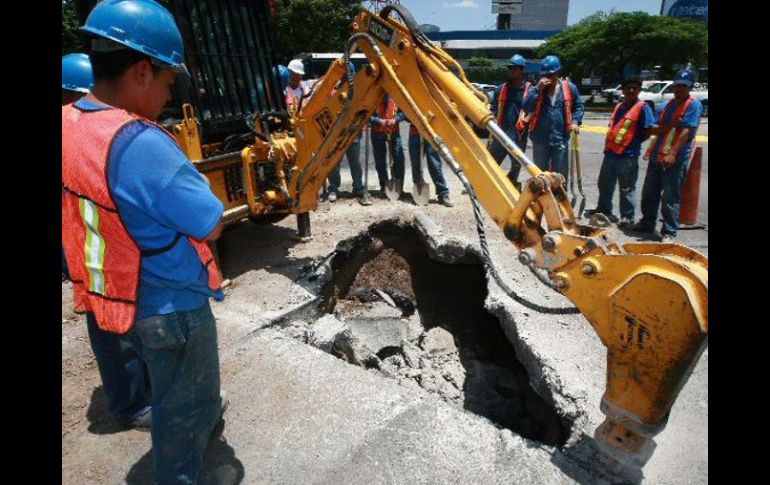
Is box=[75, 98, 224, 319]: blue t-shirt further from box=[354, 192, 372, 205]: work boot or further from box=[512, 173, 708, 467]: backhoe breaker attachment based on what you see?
box=[354, 192, 372, 205]: work boot

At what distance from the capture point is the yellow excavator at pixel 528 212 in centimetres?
191

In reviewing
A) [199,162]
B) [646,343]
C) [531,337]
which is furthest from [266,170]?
[646,343]

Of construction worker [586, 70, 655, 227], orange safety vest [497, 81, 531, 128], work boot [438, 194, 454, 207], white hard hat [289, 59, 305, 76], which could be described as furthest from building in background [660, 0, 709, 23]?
white hard hat [289, 59, 305, 76]

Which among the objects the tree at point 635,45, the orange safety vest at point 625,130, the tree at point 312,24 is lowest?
the orange safety vest at point 625,130

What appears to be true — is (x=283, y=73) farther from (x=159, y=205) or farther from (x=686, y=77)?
(x=159, y=205)

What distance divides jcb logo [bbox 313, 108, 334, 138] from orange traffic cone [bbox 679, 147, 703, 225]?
4.18 metres

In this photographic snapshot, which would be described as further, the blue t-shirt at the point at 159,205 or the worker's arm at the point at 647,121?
the worker's arm at the point at 647,121

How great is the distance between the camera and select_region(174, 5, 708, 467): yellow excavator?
1.91m

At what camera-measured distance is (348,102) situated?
4.05 metres

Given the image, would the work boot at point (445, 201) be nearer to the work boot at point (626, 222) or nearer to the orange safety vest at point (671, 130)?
the work boot at point (626, 222)

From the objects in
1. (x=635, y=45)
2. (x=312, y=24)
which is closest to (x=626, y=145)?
(x=312, y=24)

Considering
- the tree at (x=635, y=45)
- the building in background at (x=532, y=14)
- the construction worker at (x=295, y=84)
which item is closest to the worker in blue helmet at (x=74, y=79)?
the construction worker at (x=295, y=84)

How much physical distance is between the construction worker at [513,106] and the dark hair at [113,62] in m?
5.62

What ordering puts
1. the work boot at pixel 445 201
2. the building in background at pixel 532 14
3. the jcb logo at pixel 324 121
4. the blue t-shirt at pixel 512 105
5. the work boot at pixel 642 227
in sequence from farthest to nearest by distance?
the building in background at pixel 532 14, the blue t-shirt at pixel 512 105, the work boot at pixel 445 201, the work boot at pixel 642 227, the jcb logo at pixel 324 121
